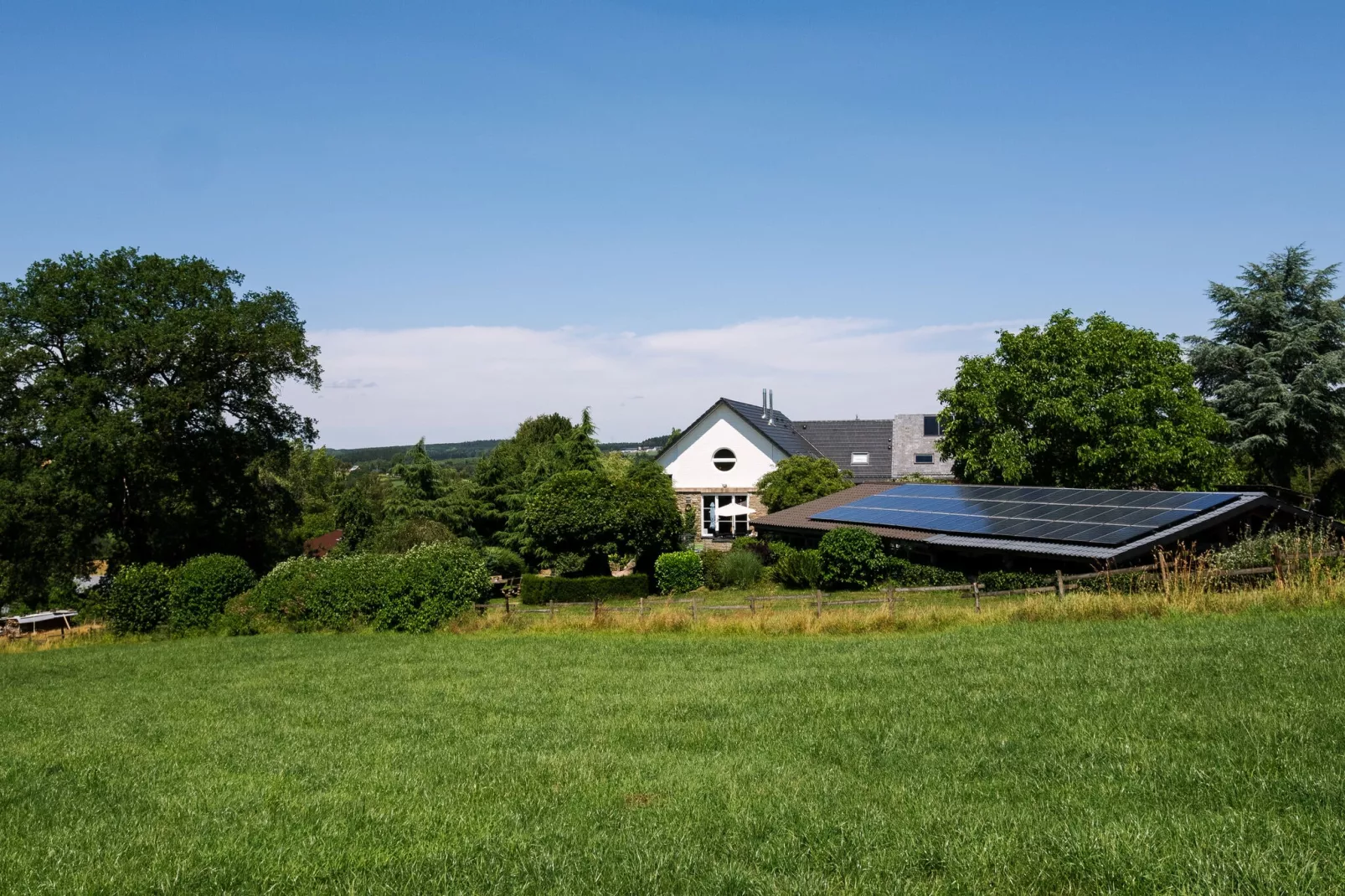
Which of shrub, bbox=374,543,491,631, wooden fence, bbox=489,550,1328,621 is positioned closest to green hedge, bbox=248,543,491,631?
shrub, bbox=374,543,491,631

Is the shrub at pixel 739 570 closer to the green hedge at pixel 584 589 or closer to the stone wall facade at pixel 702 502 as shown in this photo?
the green hedge at pixel 584 589

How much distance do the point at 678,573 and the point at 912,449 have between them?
27.6 meters

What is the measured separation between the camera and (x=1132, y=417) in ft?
115

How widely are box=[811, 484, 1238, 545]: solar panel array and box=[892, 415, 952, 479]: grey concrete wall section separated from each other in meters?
18.7

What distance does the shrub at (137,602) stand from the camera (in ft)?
97.6

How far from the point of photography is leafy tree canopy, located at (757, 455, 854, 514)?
46.4m

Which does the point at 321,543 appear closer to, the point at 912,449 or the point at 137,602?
the point at 137,602

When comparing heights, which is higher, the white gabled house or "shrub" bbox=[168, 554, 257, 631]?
the white gabled house

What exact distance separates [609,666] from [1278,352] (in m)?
39.8

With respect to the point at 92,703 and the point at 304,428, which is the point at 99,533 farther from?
the point at 92,703

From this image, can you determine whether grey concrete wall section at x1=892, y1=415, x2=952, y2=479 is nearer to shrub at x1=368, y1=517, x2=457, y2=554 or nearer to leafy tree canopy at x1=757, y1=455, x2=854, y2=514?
leafy tree canopy at x1=757, y1=455, x2=854, y2=514

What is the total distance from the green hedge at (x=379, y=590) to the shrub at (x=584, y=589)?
22.8ft

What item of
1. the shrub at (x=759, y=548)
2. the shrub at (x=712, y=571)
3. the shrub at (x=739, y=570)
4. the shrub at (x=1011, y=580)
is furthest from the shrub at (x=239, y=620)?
the shrub at (x=1011, y=580)

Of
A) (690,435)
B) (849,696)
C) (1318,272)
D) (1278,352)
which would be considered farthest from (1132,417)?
(849,696)
